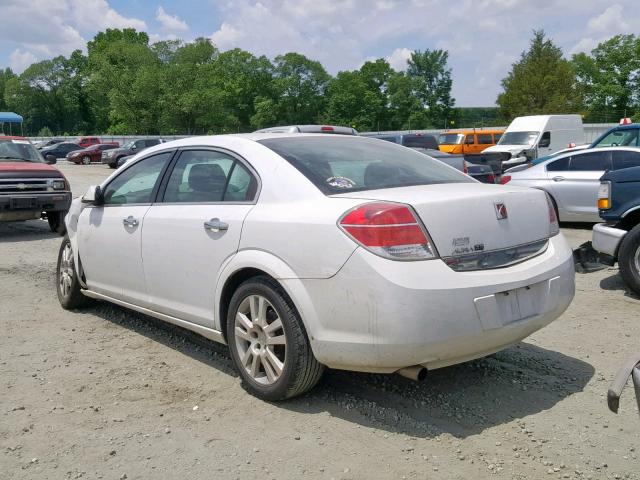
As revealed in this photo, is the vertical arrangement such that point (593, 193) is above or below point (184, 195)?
below

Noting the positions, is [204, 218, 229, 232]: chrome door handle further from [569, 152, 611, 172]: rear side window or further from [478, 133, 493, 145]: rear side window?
[478, 133, 493, 145]: rear side window

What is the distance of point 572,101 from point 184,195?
2446 inches

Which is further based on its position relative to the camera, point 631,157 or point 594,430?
point 631,157

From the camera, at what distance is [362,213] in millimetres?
3531

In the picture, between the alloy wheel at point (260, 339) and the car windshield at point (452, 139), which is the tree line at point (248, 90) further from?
the alloy wheel at point (260, 339)

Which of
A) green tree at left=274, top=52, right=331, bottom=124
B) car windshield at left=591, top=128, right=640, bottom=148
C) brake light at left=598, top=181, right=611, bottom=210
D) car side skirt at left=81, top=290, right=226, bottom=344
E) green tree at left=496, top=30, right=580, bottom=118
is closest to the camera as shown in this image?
car side skirt at left=81, top=290, right=226, bottom=344

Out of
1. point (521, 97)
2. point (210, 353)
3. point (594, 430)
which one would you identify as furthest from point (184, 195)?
point (521, 97)

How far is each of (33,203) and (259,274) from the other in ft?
28.7

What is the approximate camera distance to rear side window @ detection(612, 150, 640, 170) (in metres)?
11.4

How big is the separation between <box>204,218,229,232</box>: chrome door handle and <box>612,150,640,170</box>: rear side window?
9.13 metres

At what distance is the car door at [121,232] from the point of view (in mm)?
5031

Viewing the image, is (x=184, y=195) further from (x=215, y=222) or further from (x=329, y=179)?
(x=329, y=179)

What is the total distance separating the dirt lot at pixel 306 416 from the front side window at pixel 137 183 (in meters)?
1.12

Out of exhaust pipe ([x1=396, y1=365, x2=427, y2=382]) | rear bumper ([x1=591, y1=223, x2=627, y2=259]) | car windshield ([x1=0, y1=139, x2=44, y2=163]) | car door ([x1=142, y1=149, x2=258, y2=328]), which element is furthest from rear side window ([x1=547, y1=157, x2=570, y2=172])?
exhaust pipe ([x1=396, y1=365, x2=427, y2=382])
